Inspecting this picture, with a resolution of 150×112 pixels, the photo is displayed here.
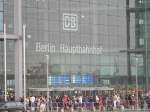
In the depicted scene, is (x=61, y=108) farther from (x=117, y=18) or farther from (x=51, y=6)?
(x=117, y=18)

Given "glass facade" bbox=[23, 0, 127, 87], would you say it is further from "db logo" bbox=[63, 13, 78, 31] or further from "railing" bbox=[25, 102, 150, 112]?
"railing" bbox=[25, 102, 150, 112]

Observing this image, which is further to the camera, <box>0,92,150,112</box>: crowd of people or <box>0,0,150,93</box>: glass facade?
<box>0,0,150,93</box>: glass facade

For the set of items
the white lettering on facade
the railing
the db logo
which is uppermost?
the db logo

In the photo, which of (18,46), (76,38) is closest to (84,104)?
(18,46)

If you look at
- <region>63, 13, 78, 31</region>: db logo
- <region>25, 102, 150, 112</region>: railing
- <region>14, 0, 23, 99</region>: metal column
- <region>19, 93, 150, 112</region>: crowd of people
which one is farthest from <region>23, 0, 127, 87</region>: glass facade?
<region>25, 102, 150, 112</region>: railing

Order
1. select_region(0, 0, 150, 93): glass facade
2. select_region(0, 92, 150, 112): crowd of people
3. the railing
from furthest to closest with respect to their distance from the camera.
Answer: select_region(0, 0, 150, 93): glass facade
select_region(0, 92, 150, 112): crowd of people
the railing

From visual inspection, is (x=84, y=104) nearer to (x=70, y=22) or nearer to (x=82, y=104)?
(x=82, y=104)

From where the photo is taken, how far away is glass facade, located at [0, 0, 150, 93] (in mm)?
77250

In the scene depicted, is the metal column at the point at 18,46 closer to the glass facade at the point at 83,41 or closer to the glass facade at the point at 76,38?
the glass facade at the point at 83,41

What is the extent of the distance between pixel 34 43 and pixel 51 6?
6221 mm

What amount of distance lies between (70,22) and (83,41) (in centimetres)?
365

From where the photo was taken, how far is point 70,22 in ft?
266

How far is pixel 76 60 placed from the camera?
8244 centimetres

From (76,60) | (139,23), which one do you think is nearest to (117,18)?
(139,23)
